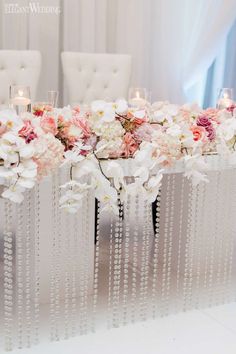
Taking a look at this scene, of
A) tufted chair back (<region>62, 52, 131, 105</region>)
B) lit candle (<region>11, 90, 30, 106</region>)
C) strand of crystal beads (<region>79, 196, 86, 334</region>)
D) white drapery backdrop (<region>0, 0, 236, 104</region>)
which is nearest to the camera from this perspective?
strand of crystal beads (<region>79, 196, 86, 334</region>)

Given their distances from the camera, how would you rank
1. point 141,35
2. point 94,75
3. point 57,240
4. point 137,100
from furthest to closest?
point 141,35
point 94,75
point 137,100
point 57,240

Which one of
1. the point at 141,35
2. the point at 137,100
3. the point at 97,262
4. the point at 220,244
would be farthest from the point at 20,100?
the point at 141,35

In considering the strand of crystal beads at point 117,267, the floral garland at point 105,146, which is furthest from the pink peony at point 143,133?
the strand of crystal beads at point 117,267

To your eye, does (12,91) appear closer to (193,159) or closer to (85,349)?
(193,159)

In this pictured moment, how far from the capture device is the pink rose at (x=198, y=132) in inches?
68.2

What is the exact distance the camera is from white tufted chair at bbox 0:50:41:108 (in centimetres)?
309

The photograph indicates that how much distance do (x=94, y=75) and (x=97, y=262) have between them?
1.74 meters

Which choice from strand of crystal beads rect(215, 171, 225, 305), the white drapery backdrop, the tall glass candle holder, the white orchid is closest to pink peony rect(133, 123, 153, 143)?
the white orchid

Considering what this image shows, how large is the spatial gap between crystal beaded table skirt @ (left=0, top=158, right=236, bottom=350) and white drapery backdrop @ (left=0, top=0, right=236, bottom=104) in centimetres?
179

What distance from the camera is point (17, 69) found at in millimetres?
3109

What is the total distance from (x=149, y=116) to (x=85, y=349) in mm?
724

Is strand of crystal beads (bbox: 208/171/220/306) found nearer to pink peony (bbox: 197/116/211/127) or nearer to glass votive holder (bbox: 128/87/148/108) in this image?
pink peony (bbox: 197/116/211/127)

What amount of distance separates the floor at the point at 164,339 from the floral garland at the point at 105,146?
0.42m

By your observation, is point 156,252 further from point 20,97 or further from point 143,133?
point 20,97
